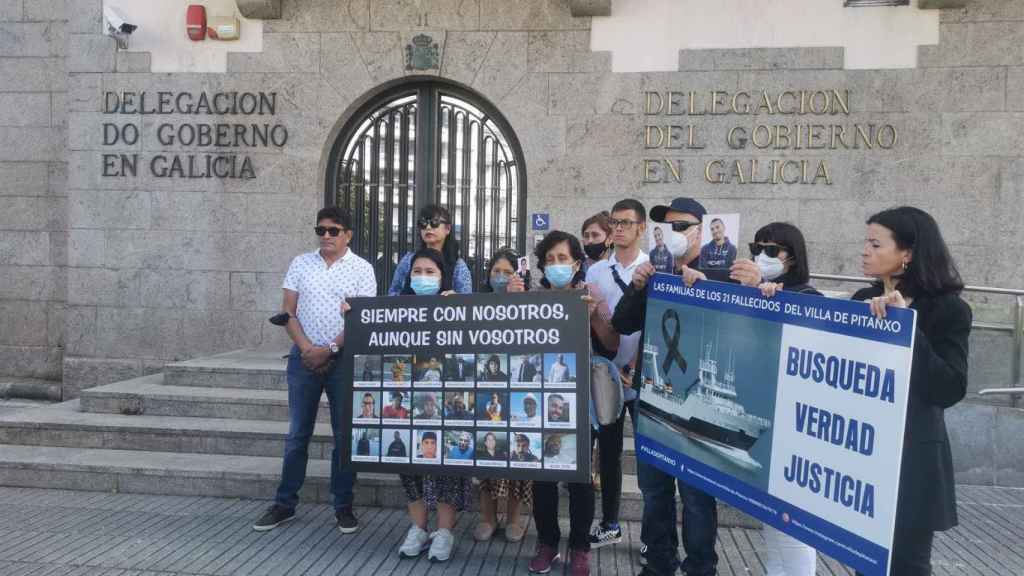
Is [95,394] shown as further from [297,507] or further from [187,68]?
[187,68]

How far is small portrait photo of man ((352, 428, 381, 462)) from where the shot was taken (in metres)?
4.88

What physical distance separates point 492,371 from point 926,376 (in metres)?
2.36

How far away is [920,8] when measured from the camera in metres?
8.03

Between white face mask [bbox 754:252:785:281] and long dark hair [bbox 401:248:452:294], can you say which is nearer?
white face mask [bbox 754:252:785:281]

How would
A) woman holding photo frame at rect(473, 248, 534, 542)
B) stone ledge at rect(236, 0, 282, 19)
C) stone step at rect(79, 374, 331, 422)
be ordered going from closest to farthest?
woman holding photo frame at rect(473, 248, 534, 542)
stone step at rect(79, 374, 331, 422)
stone ledge at rect(236, 0, 282, 19)

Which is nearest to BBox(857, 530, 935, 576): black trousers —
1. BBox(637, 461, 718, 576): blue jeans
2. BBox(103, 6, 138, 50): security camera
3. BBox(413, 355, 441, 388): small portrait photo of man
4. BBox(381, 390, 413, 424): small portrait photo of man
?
BBox(637, 461, 718, 576): blue jeans

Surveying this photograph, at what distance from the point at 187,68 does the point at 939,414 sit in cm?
850

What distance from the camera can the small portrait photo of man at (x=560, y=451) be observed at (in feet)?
14.8

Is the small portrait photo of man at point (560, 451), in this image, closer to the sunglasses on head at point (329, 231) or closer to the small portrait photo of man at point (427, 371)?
the small portrait photo of man at point (427, 371)

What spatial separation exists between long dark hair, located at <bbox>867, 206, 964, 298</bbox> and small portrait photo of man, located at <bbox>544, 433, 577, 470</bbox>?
6.41 feet

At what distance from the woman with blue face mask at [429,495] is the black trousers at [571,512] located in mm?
541

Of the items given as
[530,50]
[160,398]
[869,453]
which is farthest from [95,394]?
[869,453]

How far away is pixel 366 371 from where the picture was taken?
16.2 ft

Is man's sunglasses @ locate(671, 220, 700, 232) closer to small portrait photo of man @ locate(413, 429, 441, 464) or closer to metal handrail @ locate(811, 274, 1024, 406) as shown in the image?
small portrait photo of man @ locate(413, 429, 441, 464)
